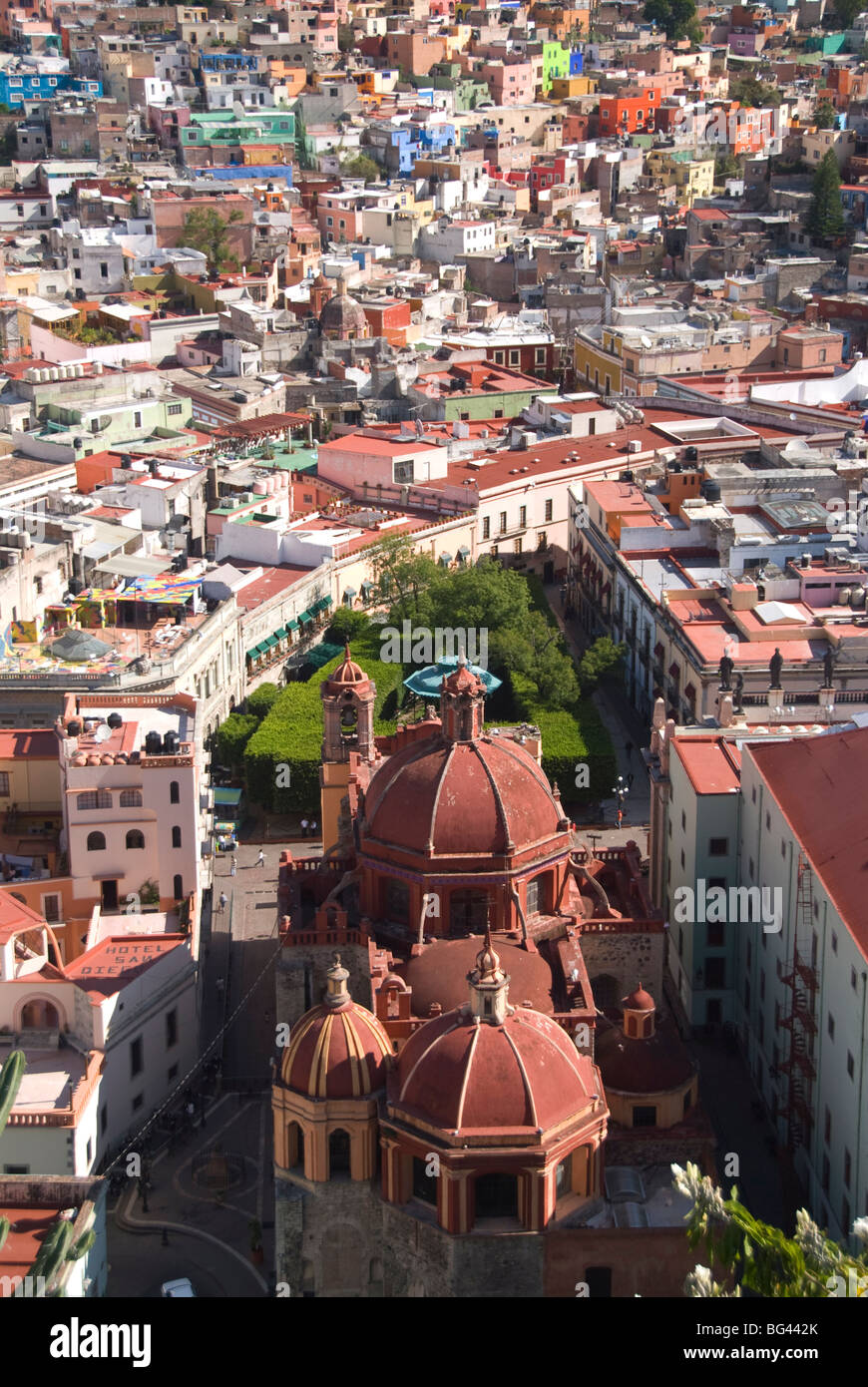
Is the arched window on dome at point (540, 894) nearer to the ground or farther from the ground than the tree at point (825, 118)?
nearer to the ground

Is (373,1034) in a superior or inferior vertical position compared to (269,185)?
inferior

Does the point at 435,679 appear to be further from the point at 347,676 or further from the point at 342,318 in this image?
the point at 342,318

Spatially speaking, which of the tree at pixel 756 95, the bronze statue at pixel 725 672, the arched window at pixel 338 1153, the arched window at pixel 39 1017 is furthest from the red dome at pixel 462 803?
the tree at pixel 756 95

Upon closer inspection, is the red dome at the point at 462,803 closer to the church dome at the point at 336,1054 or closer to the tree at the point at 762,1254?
the church dome at the point at 336,1054

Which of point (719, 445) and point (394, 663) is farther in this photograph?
point (719, 445)

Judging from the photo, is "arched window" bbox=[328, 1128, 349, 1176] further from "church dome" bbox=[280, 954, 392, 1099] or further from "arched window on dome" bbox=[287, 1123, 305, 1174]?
"church dome" bbox=[280, 954, 392, 1099]
